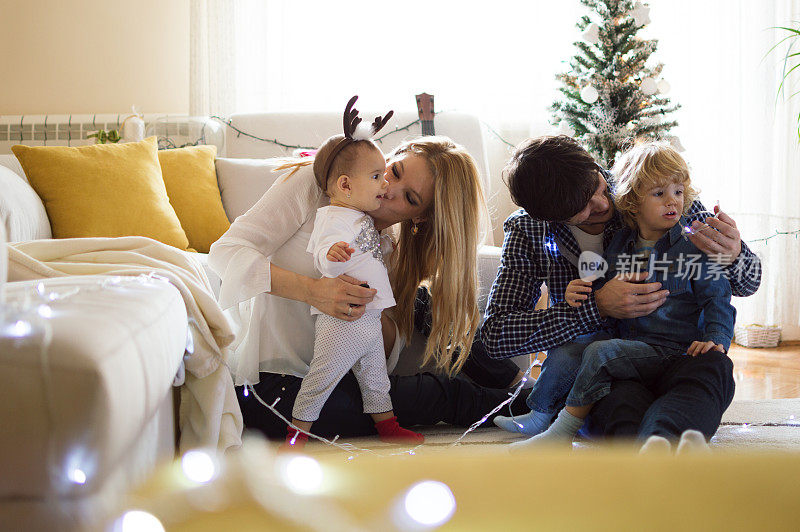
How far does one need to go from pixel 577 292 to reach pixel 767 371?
5.07ft

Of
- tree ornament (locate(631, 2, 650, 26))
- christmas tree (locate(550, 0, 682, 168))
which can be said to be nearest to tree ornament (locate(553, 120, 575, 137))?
A: christmas tree (locate(550, 0, 682, 168))

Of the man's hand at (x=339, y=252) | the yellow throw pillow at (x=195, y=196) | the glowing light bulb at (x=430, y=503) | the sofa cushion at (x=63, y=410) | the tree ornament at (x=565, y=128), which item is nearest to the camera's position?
the glowing light bulb at (x=430, y=503)

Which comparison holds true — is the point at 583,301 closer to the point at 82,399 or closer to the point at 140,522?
the point at 82,399

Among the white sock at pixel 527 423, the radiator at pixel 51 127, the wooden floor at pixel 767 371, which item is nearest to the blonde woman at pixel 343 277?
the white sock at pixel 527 423

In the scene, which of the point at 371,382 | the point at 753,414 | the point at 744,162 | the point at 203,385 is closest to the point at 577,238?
the point at 371,382

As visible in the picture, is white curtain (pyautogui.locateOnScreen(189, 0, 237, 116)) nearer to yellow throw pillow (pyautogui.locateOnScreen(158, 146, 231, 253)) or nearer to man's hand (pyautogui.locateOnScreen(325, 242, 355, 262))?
yellow throw pillow (pyautogui.locateOnScreen(158, 146, 231, 253))

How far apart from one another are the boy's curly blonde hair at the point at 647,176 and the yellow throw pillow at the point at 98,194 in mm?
1273

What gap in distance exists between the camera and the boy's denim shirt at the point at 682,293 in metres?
1.43

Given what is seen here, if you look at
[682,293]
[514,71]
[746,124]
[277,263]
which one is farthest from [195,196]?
[746,124]

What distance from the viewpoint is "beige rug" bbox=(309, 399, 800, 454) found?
61.0 inches

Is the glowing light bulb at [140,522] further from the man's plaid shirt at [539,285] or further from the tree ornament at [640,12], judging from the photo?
the tree ornament at [640,12]

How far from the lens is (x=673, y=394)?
1277 millimetres

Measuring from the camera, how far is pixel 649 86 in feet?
8.29

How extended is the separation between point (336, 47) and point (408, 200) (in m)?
1.99
